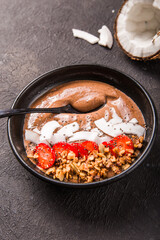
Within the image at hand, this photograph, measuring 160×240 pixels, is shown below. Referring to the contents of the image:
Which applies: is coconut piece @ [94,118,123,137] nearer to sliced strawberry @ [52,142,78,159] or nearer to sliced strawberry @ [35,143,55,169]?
sliced strawberry @ [52,142,78,159]

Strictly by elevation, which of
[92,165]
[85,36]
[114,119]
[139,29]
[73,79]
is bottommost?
[92,165]

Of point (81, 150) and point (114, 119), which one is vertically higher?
point (114, 119)

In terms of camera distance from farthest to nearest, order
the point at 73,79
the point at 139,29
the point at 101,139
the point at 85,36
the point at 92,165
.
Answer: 1. the point at 85,36
2. the point at 139,29
3. the point at 73,79
4. the point at 101,139
5. the point at 92,165

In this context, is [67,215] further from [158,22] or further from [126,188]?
[158,22]

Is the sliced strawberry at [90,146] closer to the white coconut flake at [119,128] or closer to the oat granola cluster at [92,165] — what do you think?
the oat granola cluster at [92,165]

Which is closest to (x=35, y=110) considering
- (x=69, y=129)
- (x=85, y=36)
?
(x=69, y=129)

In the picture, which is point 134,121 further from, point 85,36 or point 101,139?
point 85,36

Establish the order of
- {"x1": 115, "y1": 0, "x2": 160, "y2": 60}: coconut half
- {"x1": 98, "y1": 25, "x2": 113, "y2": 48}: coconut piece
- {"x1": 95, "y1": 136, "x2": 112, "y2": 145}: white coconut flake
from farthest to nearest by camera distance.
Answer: {"x1": 98, "y1": 25, "x2": 113, "y2": 48}: coconut piece, {"x1": 115, "y1": 0, "x2": 160, "y2": 60}: coconut half, {"x1": 95, "y1": 136, "x2": 112, "y2": 145}: white coconut flake

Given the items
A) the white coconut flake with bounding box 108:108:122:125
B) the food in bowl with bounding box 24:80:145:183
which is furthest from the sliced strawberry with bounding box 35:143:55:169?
the white coconut flake with bounding box 108:108:122:125
